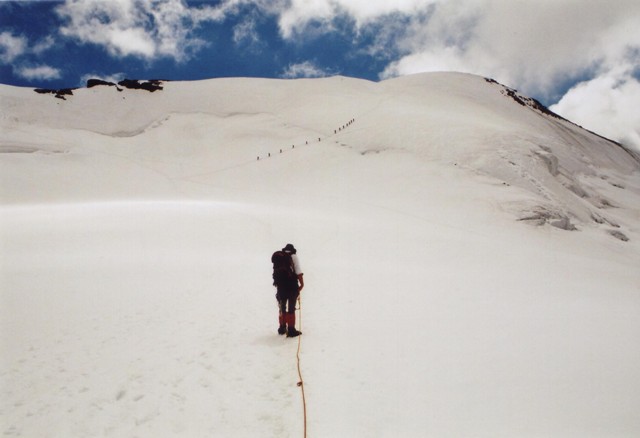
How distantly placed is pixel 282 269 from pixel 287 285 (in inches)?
13.3

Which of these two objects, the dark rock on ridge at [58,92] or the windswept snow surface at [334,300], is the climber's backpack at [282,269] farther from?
the dark rock on ridge at [58,92]

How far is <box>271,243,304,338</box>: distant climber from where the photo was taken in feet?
24.1

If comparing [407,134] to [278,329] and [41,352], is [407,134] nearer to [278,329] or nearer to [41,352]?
[278,329]

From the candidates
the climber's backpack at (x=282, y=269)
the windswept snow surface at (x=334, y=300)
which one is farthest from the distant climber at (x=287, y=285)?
the windswept snow surface at (x=334, y=300)

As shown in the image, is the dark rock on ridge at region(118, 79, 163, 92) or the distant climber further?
the dark rock on ridge at region(118, 79, 163, 92)

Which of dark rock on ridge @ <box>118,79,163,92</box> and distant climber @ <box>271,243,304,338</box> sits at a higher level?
dark rock on ridge @ <box>118,79,163,92</box>

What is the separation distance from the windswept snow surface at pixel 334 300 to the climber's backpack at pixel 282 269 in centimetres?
117

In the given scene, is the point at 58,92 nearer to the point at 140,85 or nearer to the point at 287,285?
the point at 140,85

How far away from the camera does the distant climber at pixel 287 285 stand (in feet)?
24.1

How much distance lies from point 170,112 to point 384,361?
2060 inches

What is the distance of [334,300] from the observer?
9.70 meters

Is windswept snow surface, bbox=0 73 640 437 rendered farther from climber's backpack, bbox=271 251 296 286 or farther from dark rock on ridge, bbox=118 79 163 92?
dark rock on ridge, bbox=118 79 163 92

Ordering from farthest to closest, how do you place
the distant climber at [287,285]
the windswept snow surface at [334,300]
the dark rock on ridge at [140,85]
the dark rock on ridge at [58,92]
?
1. the dark rock on ridge at [140,85]
2. the dark rock on ridge at [58,92]
3. the distant climber at [287,285]
4. the windswept snow surface at [334,300]

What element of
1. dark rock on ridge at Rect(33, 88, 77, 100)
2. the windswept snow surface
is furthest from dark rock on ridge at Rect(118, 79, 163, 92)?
the windswept snow surface
